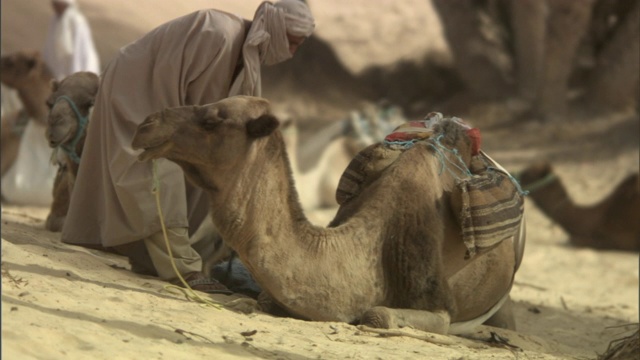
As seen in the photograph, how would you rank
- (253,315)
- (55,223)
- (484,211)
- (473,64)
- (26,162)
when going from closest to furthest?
(253,315) → (484,211) → (55,223) → (26,162) → (473,64)

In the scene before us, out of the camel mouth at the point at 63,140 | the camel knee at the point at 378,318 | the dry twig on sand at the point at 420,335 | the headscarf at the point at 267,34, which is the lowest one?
the dry twig on sand at the point at 420,335

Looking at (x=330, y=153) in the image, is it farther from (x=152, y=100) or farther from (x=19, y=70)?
(x=152, y=100)

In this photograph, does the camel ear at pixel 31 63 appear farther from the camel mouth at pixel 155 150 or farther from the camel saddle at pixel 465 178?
the camel mouth at pixel 155 150

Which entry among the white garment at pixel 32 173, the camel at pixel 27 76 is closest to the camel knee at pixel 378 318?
the camel at pixel 27 76

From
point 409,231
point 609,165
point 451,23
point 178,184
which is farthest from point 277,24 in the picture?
point 451,23

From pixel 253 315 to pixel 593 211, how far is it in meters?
8.49

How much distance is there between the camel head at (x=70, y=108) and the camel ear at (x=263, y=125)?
266 cm

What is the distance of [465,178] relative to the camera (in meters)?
7.39

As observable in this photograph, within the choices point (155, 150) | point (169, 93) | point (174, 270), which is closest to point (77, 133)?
point (169, 93)

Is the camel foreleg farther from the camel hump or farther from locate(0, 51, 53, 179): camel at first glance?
locate(0, 51, 53, 179): camel

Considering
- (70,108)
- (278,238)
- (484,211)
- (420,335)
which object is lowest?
(420,335)

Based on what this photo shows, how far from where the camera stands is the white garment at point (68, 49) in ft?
49.1

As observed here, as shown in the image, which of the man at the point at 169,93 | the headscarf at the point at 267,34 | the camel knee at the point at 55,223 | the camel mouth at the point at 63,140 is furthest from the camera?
the camel knee at the point at 55,223

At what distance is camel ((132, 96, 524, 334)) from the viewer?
21.9 feet
